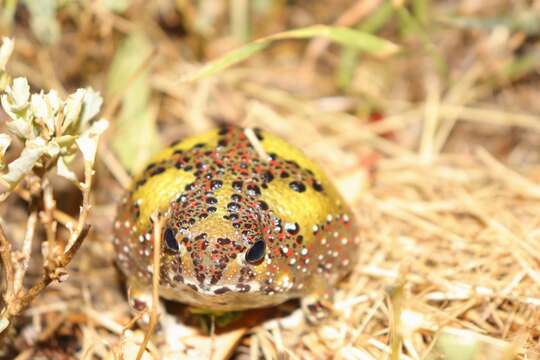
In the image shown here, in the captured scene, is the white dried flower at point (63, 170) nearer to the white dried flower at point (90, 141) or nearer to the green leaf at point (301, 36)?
the white dried flower at point (90, 141)

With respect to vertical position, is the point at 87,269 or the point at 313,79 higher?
the point at 313,79

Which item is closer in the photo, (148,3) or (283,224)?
(283,224)

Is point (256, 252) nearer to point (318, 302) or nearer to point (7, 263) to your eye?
point (318, 302)

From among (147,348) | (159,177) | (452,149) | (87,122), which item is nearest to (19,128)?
(87,122)

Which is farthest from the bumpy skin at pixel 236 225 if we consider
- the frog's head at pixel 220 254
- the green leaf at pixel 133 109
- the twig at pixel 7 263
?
the green leaf at pixel 133 109

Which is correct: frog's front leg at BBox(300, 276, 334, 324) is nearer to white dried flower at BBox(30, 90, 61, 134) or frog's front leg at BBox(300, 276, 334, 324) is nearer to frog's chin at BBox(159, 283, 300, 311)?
frog's chin at BBox(159, 283, 300, 311)

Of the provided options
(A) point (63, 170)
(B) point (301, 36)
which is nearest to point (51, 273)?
(A) point (63, 170)

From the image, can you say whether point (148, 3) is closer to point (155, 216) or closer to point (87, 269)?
point (87, 269)
